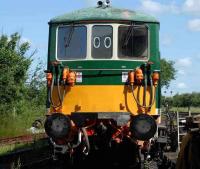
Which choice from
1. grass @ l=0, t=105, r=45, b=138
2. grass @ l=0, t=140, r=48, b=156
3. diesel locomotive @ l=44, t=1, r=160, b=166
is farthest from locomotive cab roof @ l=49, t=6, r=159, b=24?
grass @ l=0, t=105, r=45, b=138

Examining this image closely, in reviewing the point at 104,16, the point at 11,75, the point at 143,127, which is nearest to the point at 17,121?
the point at 11,75

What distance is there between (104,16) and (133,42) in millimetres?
757

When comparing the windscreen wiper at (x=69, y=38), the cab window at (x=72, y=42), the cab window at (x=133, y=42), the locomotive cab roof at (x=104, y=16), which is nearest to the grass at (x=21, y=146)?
the cab window at (x=72, y=42)

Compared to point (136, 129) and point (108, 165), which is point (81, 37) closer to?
point (136, 129)

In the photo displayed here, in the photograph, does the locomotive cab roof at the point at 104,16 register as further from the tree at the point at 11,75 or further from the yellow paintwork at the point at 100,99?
the tree at the point at 11,75

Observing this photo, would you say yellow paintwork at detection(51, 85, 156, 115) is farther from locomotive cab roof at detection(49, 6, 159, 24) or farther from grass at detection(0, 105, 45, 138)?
grass at detection(0, 105, 45, 138)

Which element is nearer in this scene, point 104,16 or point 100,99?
point 100,99

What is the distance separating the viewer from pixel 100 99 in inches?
408

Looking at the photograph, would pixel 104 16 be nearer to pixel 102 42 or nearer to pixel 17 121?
pixel 102 42

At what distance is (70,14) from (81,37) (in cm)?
61

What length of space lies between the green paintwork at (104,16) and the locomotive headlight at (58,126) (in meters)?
2.01

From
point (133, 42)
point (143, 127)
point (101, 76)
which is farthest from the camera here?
point (133, 42)

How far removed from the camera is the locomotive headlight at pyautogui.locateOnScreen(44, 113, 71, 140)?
9.88 meters

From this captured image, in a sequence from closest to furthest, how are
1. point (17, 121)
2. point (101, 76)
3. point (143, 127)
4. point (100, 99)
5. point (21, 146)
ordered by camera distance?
point (143, 127) → point (100, 99) → point (101, 76) → point (21, 146) → point (17, 121)
